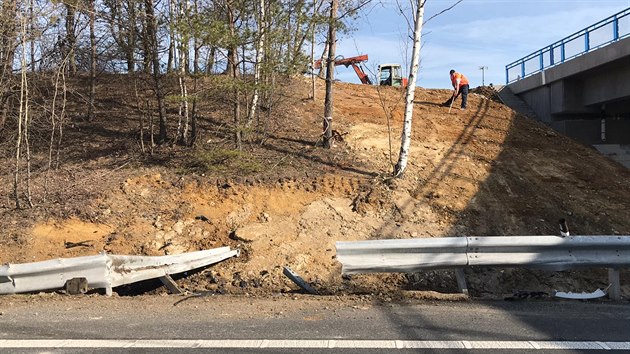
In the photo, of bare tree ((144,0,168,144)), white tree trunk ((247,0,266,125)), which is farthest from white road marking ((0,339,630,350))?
bare tree ((144,0,168,144))

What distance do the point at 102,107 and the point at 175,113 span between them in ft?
8.84

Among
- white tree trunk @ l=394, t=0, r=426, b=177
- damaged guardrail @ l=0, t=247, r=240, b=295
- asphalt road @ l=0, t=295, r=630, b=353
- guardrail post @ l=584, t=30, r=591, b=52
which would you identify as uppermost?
guardrail post @ l=584, t=30, r=591, b=52

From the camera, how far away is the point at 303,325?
203 inches

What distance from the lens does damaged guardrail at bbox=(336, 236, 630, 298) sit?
6203 millimetres

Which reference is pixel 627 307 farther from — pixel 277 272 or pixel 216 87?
pixel 216 87

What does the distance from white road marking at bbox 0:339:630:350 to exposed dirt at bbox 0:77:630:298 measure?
1968 millimetres

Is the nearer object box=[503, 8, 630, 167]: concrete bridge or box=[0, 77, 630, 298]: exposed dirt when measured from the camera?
box=[0, 77, 630, 298]: exposed dirt

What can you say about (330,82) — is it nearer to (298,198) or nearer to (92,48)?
(298,198)

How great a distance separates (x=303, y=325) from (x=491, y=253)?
261 centimetres

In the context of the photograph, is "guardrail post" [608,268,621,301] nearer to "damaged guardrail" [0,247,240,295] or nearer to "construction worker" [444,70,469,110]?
"damaged guardrail" [0,247,240,295]

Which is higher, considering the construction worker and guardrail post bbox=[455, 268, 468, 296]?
the construction worker

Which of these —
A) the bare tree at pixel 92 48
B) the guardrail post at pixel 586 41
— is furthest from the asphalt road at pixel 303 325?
the guardrail post at pixel 586 41

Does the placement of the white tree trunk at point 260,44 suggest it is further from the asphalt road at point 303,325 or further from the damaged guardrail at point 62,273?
the asphalt road at point 303,325

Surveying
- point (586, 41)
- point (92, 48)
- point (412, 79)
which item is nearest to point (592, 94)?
point (586, 41)
